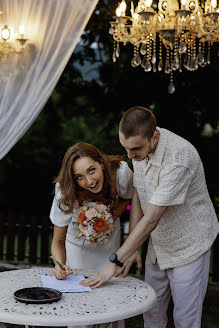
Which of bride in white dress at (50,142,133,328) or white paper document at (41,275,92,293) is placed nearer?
white paper document at (41,275,92,293)

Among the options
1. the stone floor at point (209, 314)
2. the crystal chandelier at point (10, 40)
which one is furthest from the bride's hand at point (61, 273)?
the stone floor at point (209, 314)

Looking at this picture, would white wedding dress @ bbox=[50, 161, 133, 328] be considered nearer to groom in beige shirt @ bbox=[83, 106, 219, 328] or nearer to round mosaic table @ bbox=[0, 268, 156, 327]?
groom in beige shirt @ bbox=[83, 106, 219, 328]

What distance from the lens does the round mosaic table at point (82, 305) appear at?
2.13 m

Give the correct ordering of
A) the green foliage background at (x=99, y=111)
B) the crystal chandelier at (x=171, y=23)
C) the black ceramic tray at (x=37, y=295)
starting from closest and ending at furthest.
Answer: the black ceramic tray at (x=37, y=295) < the crystal chandelier at (x=171, y=23) < the green foliage background at (x=99, y=111)

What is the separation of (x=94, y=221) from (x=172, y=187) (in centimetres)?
49

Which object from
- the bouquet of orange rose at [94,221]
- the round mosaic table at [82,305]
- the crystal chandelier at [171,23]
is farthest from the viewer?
the crystal chandelier at [171,23]

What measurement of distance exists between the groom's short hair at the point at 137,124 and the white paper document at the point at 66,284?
714 millimetres

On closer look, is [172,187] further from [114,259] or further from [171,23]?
[171,23]

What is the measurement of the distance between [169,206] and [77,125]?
5.35 meters

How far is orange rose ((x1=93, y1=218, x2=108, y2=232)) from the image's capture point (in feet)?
9.13

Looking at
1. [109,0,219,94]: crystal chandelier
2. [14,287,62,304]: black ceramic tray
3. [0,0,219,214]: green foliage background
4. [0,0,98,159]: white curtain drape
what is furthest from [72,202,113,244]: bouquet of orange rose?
[0,0,219,214]: green foliage background

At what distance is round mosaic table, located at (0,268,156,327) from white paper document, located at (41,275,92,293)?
4cm

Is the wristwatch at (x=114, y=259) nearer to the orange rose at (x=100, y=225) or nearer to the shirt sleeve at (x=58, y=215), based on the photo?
the orange rose at (x=100, y=225)

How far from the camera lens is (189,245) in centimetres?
270
